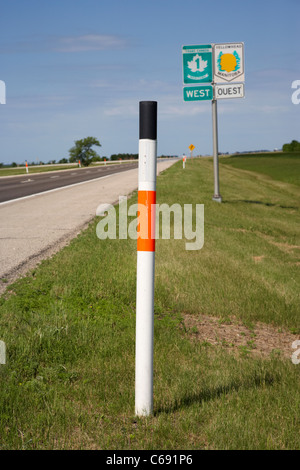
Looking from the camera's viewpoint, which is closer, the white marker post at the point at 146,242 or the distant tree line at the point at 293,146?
the white marker post at the point at 146,242

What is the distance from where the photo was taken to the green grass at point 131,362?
275cm

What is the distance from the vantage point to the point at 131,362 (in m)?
3.64

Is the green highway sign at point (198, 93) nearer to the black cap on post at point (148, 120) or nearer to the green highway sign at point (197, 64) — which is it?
the green highway sign at point (197, 64)

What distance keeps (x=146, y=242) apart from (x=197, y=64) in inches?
500

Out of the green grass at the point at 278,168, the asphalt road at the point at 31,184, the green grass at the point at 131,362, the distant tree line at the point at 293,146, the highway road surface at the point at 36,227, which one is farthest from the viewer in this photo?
the distant tree line at the point at 293,146

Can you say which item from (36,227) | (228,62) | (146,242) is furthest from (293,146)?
(146,242)

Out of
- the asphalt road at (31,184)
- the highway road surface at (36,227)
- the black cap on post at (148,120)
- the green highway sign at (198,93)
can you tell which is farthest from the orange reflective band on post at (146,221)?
the asphalt road at (31,184)

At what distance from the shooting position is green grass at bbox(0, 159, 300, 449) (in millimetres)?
2748

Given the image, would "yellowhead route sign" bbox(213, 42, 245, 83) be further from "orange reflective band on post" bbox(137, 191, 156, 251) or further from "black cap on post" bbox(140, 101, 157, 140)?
"orange reflective band on post" bbox(137, 191, 156, 251)

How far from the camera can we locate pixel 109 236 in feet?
28.5

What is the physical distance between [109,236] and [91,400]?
18.7ft
